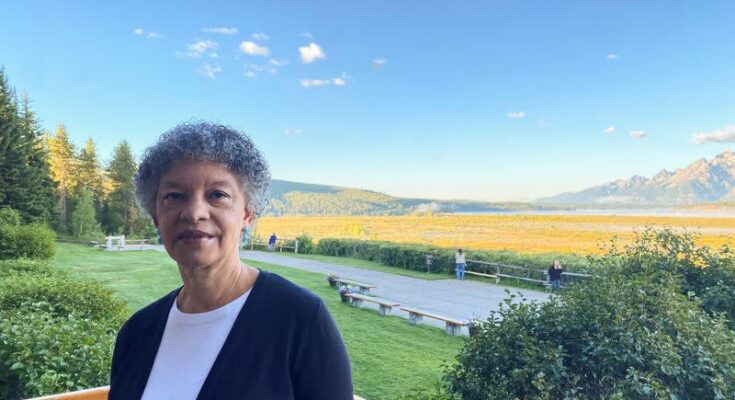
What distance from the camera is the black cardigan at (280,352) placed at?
3.50 feet

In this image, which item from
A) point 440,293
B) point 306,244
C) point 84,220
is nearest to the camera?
point 440,293

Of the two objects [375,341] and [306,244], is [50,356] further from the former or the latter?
[306,244]

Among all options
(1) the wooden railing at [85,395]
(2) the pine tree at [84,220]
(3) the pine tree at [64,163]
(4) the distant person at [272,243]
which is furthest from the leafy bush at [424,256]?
(3) the pine tree at [64,163]

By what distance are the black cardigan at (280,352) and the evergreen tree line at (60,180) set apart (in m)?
12.8

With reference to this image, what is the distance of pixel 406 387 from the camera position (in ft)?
17.2

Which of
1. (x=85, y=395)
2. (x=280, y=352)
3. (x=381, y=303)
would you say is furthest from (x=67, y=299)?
(x=381, y=303)

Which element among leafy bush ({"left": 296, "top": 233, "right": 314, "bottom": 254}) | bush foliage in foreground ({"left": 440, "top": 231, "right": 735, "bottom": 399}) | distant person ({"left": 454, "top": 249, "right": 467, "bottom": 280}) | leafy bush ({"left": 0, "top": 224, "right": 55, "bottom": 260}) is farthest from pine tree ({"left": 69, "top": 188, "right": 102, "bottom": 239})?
bush foliage in foreground ({"left": 440, "top": 231, "right": 735, "bottom": 399})

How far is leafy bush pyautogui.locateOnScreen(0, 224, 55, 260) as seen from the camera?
13.2 m

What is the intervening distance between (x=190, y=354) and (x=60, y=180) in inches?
1750

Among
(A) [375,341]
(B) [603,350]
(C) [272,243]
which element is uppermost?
(B) [603,350]

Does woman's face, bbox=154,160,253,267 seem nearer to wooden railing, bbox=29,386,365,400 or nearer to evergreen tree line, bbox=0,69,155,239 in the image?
wooden railing, bbox=29,386,365,400

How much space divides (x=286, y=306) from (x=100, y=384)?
249 cm

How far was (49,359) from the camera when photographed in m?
2.96

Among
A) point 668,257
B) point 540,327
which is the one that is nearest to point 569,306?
point 540,327
